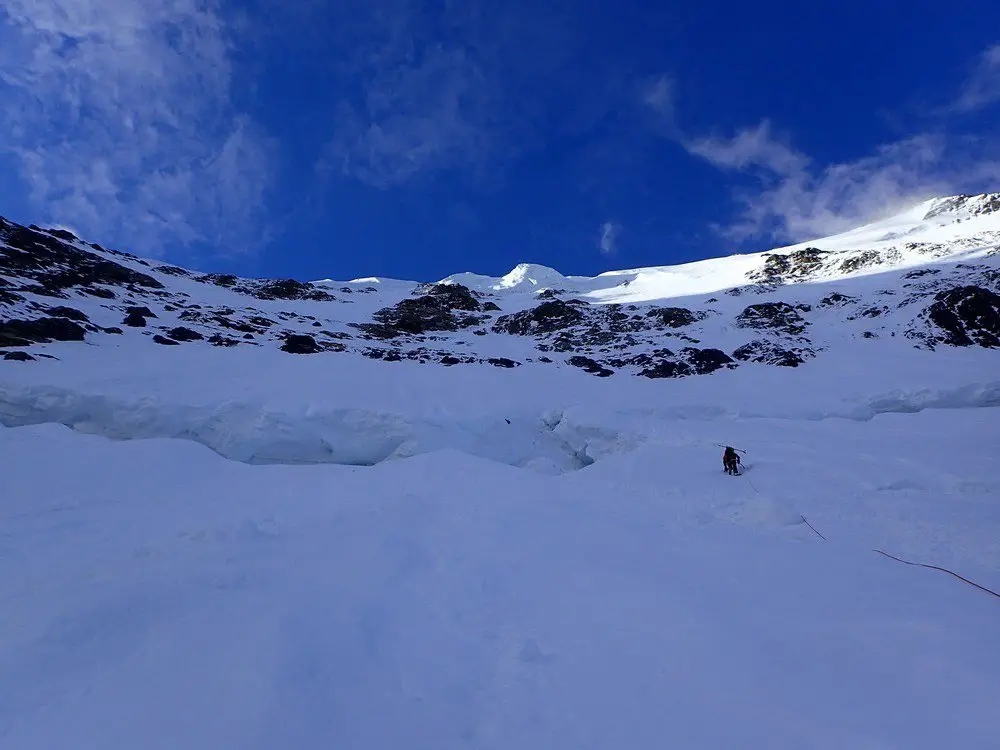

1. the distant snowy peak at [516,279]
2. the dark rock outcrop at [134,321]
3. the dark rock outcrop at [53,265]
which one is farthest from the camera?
the distant snowy peak at [516,279]

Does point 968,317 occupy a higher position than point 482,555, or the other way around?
point 968,317

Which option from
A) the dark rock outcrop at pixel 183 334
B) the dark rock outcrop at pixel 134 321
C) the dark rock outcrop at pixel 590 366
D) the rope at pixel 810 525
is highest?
the dark rock outcrop at pixel 134 321

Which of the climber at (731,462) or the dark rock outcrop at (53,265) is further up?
the dark rock outcrop at (53,265)

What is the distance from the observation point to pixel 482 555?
728cm

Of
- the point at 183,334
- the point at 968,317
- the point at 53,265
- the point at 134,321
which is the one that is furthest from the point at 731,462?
the point at 53,265

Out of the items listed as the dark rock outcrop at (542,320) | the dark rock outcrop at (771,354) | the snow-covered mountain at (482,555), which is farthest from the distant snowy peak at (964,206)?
the dark rock outcrop at (542,320)

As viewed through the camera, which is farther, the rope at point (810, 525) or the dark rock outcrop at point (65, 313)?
the dark rock outcrop at point (65, 313)

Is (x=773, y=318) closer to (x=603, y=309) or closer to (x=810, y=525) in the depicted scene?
(x=603, y=309)

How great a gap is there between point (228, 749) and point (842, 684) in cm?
517

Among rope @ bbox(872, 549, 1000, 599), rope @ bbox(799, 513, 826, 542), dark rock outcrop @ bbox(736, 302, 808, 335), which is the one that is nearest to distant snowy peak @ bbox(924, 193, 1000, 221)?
dark rock outcrop @ bbox(736, 302, 808, 335)

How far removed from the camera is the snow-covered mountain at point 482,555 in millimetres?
3820

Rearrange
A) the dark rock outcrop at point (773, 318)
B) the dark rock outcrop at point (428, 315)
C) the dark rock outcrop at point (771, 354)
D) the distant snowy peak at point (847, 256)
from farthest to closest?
the dark rock outcrop at point (428, 315)
the distant snowy peak at point (847, 256)
the dark rock outcrop at point (773, 318)
the dark rock outcrop at point (771, 354)

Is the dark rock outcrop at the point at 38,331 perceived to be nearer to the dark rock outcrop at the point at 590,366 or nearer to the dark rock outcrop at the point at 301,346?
the dark rock outcrop at the point at 301,346

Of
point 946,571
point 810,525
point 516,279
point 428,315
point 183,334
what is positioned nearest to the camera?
point 946,571
